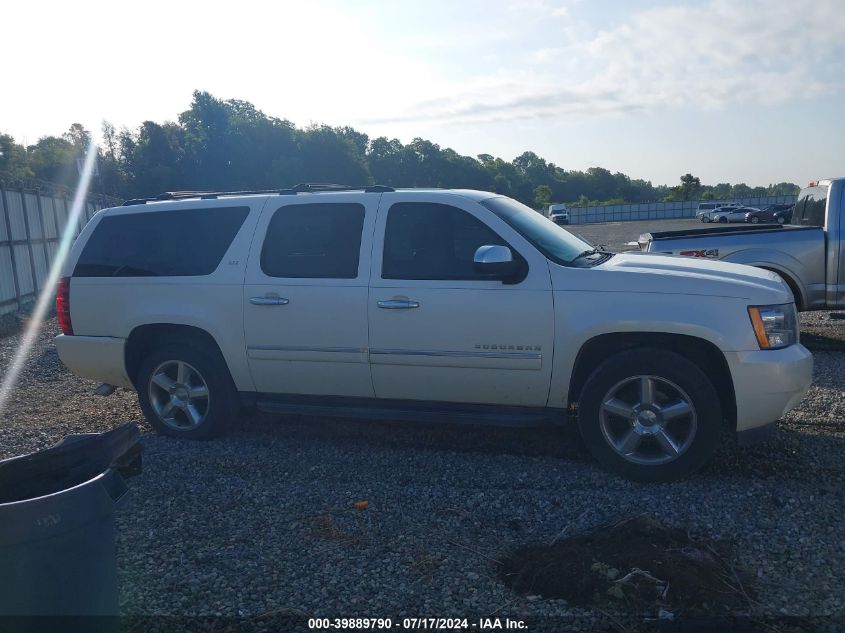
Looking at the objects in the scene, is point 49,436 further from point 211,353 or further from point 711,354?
point 711,354

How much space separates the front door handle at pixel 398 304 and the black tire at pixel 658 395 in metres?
1.33

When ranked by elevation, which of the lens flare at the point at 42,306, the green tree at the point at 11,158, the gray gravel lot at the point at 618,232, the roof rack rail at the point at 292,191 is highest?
the green tree at the point at 11,158

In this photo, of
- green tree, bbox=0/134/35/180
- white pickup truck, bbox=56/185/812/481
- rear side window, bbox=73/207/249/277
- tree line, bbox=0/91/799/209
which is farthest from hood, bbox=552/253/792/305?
tree line, bbox=0/91/799/209

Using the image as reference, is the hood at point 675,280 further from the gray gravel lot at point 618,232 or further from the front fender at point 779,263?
the gray gravel lot at point 618,232

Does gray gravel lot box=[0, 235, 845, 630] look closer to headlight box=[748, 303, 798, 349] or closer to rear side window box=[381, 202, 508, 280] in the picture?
headlight box=[748, 303, 798, 349]

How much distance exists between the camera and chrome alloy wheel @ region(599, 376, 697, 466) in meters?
5.17

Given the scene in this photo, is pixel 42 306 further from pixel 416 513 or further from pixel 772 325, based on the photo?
pixel 772 325

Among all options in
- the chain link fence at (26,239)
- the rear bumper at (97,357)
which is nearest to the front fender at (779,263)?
the rear bumper at (97,357)

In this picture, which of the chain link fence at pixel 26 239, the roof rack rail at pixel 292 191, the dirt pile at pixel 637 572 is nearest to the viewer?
the dirt pile at pixel 637 572

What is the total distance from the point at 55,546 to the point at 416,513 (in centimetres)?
228

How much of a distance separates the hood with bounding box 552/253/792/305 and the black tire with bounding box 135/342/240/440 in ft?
9.03

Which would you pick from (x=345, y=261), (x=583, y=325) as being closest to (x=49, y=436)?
(x=345, y=261)

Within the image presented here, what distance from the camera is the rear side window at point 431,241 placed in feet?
18.7

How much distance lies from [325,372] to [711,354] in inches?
108
